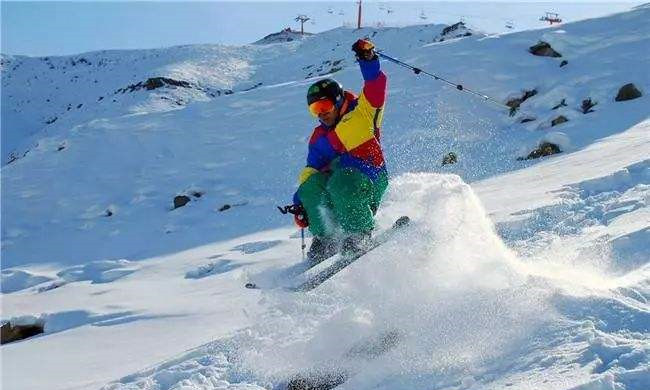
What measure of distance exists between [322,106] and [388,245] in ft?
4.74

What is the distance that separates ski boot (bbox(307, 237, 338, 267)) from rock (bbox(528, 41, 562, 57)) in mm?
14306

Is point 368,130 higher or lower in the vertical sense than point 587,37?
lower

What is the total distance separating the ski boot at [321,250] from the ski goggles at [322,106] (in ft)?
3.64

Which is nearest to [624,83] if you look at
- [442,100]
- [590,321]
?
[442,100]

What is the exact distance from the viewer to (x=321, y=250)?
560cm

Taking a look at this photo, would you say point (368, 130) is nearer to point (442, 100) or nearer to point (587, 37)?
point (442, 100)

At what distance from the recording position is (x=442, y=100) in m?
17.0

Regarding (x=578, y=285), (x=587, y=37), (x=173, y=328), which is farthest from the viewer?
(x=587, y=37)

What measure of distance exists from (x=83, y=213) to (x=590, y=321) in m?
14.1

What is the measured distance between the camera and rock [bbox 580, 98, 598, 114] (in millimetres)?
14069

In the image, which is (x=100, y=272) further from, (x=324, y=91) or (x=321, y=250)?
(x=324, y=91)

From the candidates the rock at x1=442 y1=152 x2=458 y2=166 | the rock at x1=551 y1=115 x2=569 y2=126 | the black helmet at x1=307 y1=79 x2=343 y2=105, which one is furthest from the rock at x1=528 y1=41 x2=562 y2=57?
the black helmet at x1=307 y1=79 x2=343 y2=105

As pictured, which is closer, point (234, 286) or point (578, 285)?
point (578, 285)

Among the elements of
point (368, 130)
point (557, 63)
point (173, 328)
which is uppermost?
point (557, 63)
